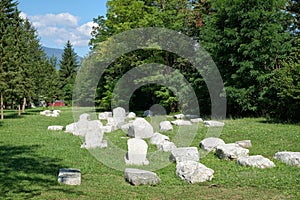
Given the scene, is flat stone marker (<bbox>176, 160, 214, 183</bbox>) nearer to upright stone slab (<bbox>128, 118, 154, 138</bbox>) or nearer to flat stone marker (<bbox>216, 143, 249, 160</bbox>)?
flat stone marker (<bbox>216, 143, 249, 160</bbox>)

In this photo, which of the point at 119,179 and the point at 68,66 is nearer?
the point at 119,179

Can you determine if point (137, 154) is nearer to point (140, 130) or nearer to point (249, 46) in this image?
point (140, 130)

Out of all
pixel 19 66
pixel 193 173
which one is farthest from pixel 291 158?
pixel 19 66

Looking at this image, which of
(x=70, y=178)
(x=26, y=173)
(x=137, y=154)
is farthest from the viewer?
(x=137, y=154)

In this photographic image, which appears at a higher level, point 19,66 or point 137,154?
point 19,66

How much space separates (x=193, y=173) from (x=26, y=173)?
15.1ft

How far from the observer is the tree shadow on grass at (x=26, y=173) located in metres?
8.38

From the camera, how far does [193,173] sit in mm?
9352

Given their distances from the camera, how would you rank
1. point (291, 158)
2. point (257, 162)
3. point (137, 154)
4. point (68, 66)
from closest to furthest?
1. point (257, 162)
2. point (291, 158)
3. point (137, 154)
4. point (68, 66)

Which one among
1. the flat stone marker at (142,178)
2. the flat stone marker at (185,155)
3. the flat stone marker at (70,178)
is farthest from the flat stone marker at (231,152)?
the flat stone marker at (70,178)

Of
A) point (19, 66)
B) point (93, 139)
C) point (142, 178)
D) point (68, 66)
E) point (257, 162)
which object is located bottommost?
point (142, 178)

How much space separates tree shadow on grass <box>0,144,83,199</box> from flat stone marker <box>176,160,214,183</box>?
2721mm

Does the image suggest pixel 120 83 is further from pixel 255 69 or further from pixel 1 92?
pixel 255 69

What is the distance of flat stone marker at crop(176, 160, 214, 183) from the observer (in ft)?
30.5
